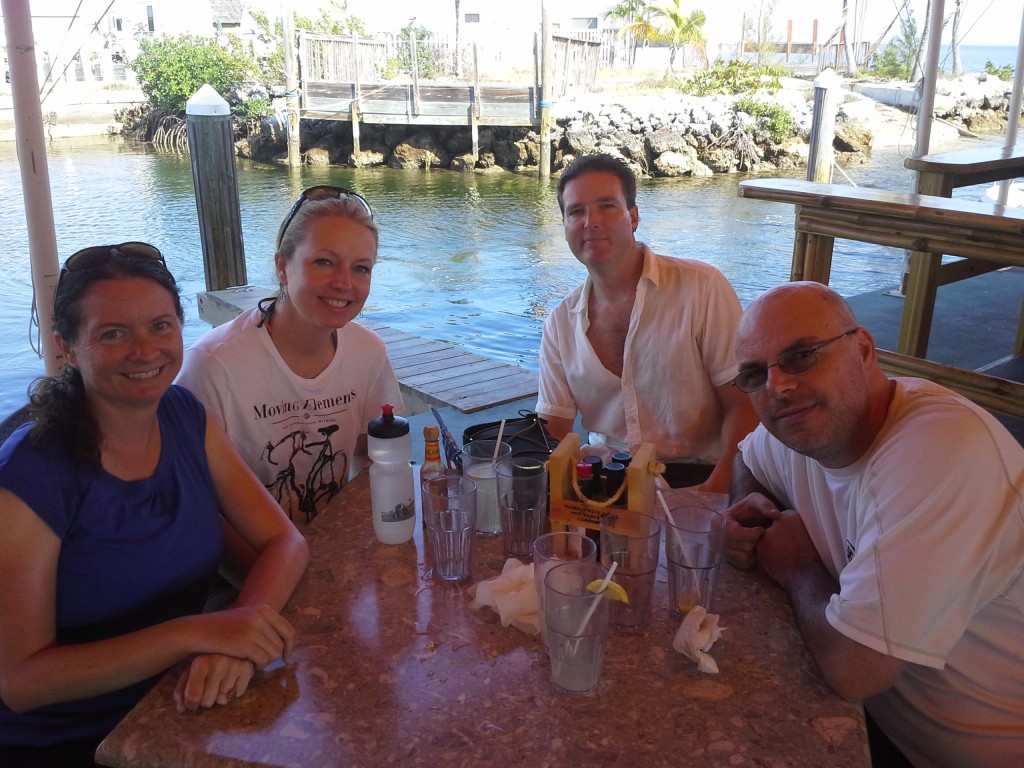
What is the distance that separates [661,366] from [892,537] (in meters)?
1.28

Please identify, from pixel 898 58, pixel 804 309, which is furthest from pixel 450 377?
pixel 898 58

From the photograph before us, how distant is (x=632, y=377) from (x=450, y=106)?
1825cm

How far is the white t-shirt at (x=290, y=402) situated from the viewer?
1.98 m

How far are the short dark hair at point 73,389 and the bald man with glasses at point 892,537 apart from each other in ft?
3.72

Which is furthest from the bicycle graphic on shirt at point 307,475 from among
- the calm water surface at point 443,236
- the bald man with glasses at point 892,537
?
the calm water surface at point 443,236

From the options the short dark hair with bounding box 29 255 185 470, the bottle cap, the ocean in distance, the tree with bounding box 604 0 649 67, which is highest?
the tree with bounding box 604 0 649 67

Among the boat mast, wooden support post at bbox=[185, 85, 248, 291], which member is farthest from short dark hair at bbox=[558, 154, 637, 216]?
wooden support post at bbox=[185, 85, 248, 291]

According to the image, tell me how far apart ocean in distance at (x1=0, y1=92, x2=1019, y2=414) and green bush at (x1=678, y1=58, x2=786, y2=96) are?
415 centimetres

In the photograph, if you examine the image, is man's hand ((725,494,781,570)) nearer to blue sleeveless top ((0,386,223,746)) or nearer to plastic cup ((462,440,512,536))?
plastic cup ((462,440,512,536))

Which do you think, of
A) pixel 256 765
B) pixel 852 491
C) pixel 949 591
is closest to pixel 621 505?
pixel 852 491

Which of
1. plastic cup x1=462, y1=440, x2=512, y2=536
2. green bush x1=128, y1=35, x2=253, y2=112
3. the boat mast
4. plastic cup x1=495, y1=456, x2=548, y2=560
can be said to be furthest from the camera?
green bush x1=128, y1=35, x2=253, y2=112

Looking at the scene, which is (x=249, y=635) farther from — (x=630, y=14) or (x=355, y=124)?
(x=630, y=14)

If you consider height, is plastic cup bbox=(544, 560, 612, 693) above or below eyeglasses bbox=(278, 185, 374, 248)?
below

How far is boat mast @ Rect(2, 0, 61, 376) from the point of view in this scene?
3107 millimetres
